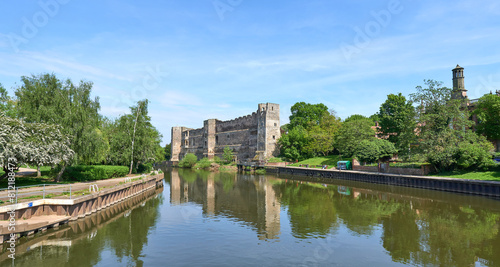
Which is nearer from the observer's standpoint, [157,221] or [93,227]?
[93,227]

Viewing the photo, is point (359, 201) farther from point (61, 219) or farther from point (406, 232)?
point (61, 219)

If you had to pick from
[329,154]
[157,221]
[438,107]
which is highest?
[438,107]

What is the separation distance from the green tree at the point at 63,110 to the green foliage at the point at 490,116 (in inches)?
1910

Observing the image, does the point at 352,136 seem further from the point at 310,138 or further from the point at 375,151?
the point at 310,138

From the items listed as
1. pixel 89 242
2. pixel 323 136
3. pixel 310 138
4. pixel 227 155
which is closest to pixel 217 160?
pixel 227 155

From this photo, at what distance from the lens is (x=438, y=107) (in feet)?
118

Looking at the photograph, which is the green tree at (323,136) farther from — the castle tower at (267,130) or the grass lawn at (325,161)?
the castle tower at (267,130)

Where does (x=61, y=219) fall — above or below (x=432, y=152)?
below

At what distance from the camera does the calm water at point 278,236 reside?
11.9 meters

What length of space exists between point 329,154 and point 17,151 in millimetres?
58172

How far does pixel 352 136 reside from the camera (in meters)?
53.7

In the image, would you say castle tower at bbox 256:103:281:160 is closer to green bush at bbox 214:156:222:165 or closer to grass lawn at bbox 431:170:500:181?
green bush at bbox 214:156:222:165

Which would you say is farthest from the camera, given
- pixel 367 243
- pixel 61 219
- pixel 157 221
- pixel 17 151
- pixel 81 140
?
pixel 81 140

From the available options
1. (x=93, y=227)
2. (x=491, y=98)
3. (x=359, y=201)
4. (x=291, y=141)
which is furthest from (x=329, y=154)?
(x=93, y=227)
